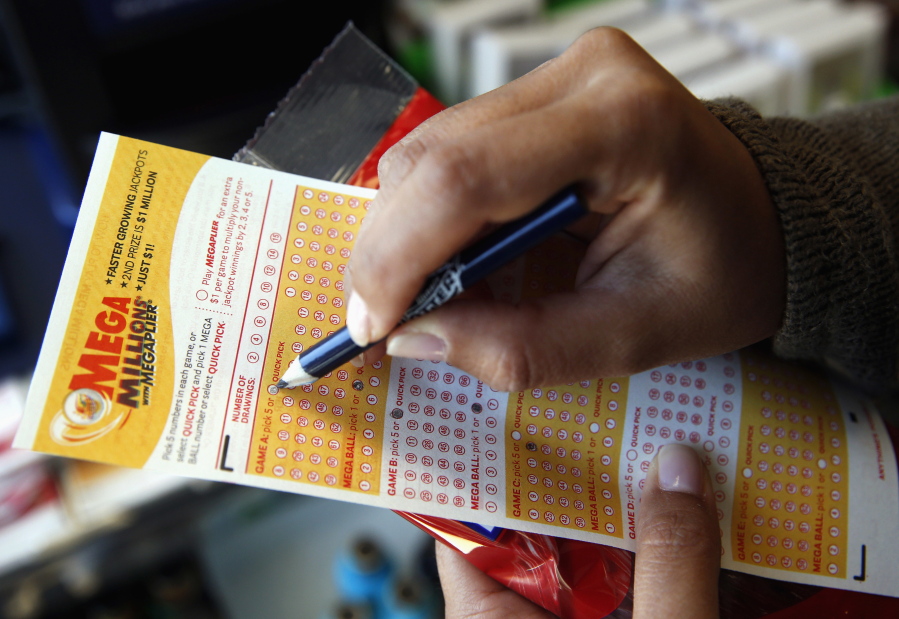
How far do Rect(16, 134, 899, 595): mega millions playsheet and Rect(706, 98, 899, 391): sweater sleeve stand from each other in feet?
0.20

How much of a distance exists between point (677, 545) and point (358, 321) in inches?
10.8

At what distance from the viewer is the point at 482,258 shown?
1.28ft

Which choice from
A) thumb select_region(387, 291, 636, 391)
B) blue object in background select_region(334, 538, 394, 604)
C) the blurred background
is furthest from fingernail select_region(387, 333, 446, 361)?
blue object in background select_region(334, 538, 394, 604)

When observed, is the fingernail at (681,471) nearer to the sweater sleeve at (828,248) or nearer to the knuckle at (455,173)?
the sweater sleeve at (828,248)

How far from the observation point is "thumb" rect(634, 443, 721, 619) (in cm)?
46

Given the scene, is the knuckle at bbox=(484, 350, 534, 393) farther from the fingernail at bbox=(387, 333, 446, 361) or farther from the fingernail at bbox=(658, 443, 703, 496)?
the fingernail at bbox=(658, 443, 703, 496)

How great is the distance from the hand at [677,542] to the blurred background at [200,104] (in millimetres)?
628

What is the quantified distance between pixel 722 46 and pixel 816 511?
31.2 inches

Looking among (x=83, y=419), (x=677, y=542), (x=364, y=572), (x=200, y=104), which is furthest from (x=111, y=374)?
(x=364, y=572)

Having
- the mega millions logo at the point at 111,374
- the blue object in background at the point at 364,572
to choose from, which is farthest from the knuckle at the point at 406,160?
the blue object in background at the point at 364,572

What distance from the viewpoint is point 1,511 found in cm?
91

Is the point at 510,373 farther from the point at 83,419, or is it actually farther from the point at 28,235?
the point at 28,235

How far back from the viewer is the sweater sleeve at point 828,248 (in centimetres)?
46

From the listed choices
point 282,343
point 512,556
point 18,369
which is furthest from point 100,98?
point 512,556
